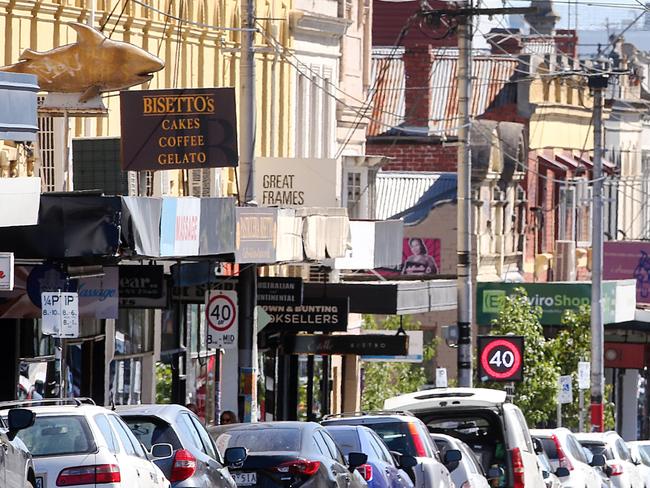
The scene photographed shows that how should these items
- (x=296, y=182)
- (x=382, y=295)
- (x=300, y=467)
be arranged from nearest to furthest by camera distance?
(x=300, y=467), (x=296, y=182), (x=382, y=295)

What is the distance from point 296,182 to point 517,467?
Answer: 486 inches

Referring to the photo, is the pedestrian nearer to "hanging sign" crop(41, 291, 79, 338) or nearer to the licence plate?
"hanging sign" crop(41, 291, 79, 338)

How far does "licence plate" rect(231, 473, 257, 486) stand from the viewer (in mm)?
16953

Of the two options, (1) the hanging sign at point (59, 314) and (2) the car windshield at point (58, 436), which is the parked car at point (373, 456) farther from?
(2) the car windshield at point (58, 436)

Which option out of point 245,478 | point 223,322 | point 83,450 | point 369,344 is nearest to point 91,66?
point 223,322

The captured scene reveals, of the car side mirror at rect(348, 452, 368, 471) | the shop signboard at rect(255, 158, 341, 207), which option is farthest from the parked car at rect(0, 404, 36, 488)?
the shop signboard at rect(255, 158, 341, 207)

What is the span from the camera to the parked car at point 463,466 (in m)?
20.9

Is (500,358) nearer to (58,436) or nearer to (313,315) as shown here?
(313,315)

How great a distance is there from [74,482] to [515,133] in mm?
41649

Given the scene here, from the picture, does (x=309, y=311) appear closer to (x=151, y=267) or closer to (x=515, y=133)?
(x=151, y=267)

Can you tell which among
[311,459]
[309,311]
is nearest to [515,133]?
[309,311]

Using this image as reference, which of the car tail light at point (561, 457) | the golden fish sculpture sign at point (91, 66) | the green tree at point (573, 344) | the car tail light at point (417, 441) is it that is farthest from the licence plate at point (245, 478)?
the green tree at point (573, 344)

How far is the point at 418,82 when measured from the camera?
5953 centimetres

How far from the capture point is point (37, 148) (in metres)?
26.5
